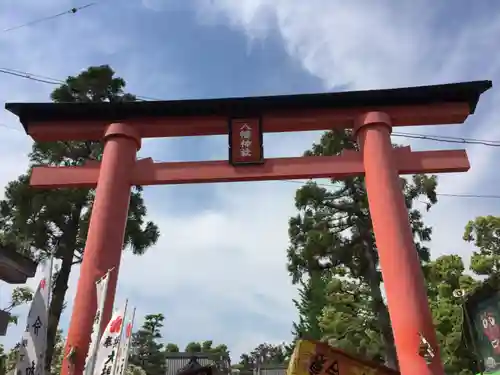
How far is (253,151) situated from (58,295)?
8602mm

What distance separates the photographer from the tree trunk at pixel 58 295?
44.9 ft

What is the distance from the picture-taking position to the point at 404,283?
7.70 m

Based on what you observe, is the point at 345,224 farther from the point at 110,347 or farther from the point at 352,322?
the point at 110,347

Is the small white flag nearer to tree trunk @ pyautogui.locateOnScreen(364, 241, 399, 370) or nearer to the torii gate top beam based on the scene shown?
the torii gate top beam

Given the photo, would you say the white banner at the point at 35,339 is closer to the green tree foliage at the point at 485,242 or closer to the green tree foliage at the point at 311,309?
the green tree foliage at the point at 485,242

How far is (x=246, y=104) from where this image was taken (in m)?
9.50

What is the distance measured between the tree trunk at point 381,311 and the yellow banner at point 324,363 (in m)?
9.08

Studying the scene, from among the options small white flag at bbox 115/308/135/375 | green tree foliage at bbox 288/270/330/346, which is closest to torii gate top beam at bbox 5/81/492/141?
small white flag at bbox 115/308/135/375

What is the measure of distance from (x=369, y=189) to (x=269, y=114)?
253 cm

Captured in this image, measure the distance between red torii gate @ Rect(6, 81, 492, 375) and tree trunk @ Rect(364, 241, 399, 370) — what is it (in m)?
7.19

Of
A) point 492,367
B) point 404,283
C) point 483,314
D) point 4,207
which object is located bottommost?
point 492,367

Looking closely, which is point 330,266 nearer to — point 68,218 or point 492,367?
point 68,218

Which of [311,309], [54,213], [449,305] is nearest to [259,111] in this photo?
[54,213]

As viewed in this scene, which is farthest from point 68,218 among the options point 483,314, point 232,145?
point 483,314
